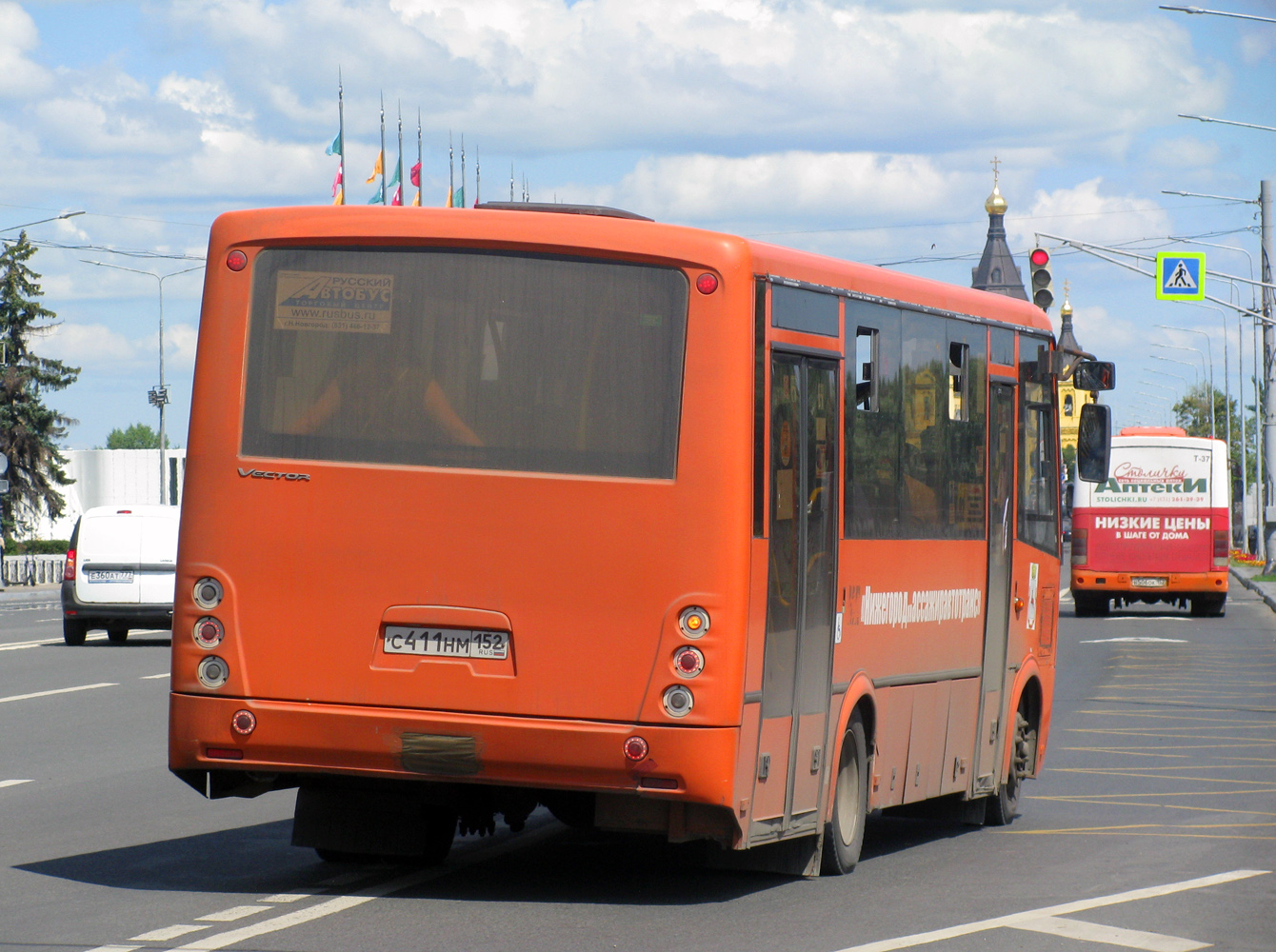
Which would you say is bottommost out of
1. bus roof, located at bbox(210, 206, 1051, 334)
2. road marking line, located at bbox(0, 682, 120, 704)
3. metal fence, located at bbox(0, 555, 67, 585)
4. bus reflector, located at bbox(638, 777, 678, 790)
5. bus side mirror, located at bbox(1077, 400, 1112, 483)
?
metal fence, located at bbox(0, 555, 67, 585)

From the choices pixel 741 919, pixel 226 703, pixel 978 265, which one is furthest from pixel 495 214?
pixel 978 265

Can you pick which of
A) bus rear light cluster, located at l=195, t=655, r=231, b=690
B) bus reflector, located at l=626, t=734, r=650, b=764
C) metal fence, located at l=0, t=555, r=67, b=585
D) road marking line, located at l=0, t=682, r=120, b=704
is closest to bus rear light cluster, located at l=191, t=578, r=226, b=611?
bus rear light cluster, located at l=195, t=655, r=231, b=690

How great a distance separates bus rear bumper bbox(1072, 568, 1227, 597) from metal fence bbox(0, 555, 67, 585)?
31.5 m

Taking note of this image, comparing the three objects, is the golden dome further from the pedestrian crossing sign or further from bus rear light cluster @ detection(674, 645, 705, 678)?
bus rear light cluster @ detection(674, 645, 705, 678)

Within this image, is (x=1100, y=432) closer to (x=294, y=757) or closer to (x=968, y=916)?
(x=968, y=916)

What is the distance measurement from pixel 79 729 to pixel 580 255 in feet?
31.6

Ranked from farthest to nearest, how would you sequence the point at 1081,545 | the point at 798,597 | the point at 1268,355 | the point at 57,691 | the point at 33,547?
the point at 33,547
the point at 1268,355
the point at 1081,545
the point at 57,691
the point at 798,597

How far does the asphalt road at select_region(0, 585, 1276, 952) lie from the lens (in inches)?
313

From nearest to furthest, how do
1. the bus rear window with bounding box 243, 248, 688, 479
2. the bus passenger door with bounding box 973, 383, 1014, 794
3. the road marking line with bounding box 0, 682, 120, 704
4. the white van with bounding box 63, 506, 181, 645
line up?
the bus rear window with bounding box 243, 248, 688, 479, the bus passenger door with bounding box 973, 383, 1014, 794, the road marking line with bounding box 0, 682, 120, 704, the white van with bounding box 63, 506, 181, 645

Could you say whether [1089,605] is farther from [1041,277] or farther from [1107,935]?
[1107,935]

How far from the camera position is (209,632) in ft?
28.3

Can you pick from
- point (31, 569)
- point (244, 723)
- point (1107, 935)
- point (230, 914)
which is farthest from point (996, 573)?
point (31, 569)

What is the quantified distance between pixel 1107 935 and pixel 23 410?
71.4 metres

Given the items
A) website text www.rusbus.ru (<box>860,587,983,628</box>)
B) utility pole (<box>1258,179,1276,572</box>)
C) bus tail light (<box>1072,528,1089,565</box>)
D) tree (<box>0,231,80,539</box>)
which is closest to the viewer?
website text www.rusbus.ru (<box>860,587,983,628</box>)
